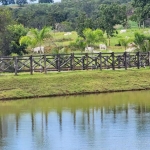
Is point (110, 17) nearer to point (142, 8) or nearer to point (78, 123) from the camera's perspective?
point (142, 8)

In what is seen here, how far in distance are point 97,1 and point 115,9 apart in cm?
7451

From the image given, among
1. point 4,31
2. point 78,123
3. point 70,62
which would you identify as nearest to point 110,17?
point 4,31

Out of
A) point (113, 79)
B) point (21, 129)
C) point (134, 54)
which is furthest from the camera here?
point (134, 54)

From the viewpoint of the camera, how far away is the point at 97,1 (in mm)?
146625

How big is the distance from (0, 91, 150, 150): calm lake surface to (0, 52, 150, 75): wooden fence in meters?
4.86

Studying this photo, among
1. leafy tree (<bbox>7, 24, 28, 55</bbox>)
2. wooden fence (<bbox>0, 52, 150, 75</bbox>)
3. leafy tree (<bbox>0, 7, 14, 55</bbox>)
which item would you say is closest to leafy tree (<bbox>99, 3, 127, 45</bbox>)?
leafy tree (<bbox>7, 24, 28, 55</bbox>)

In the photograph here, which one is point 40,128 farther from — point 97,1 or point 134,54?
point 97,1

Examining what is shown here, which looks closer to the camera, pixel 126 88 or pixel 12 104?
pixel 12 104

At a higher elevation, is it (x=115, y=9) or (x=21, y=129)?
(x=115, y=9)

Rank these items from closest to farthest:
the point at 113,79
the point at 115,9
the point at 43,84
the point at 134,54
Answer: the point at 43,84 → the point at 113,79 → the point at 134,54 → the point at 115,9

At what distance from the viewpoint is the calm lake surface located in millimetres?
19297

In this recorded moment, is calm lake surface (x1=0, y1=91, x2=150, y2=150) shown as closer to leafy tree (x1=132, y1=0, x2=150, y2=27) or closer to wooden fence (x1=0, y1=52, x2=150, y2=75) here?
wooden fence (x1=0, y1=52, x2=150, y2=75)

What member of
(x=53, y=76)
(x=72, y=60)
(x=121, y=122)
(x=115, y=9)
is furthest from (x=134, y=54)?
(x=115, y=9)

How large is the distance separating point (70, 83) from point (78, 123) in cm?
1006
